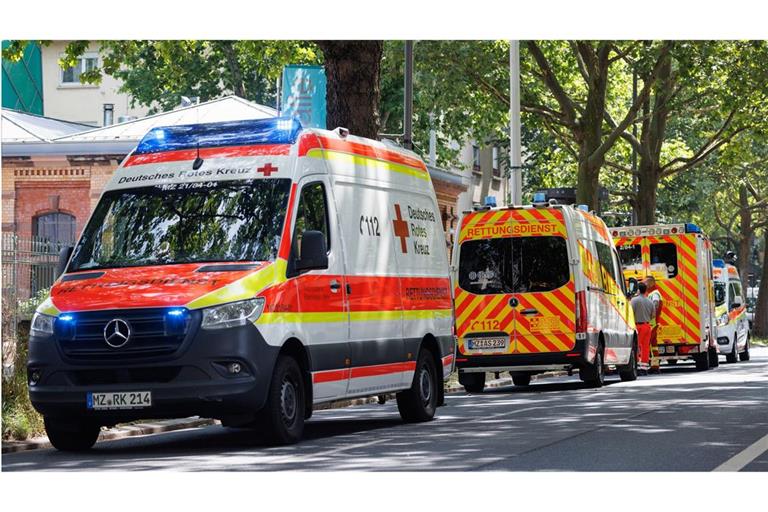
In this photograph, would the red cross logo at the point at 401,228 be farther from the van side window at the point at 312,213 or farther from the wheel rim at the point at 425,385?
the van side window at the point at 312,213

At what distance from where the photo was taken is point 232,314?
479 inches

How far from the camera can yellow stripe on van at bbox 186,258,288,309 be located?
1209 cm

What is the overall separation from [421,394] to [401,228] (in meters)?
1.82

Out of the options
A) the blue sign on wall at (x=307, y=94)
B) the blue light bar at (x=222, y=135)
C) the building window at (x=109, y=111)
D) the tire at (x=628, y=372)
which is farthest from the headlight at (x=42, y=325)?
the building window at (x=109, y=111)

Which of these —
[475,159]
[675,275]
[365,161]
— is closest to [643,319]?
[675,275]

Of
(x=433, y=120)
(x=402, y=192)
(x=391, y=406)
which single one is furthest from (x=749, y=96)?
(x=402, y=192)

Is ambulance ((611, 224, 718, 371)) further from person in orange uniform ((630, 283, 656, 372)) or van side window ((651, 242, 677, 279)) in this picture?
person in orange uniform ((630, 283, 656, 372))

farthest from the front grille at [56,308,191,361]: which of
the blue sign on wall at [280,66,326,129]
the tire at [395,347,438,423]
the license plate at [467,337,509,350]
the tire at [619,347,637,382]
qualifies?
the tire at [619,347,637,382]

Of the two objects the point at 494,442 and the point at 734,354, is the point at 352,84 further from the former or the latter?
the point at 734,354

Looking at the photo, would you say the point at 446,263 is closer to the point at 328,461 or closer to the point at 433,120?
the point at 328,461

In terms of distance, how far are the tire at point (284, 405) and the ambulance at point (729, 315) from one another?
2532 centimetres

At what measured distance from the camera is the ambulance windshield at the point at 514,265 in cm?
2188

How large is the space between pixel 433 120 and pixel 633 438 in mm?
30159

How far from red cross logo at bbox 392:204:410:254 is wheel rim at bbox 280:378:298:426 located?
3035 millimetres
